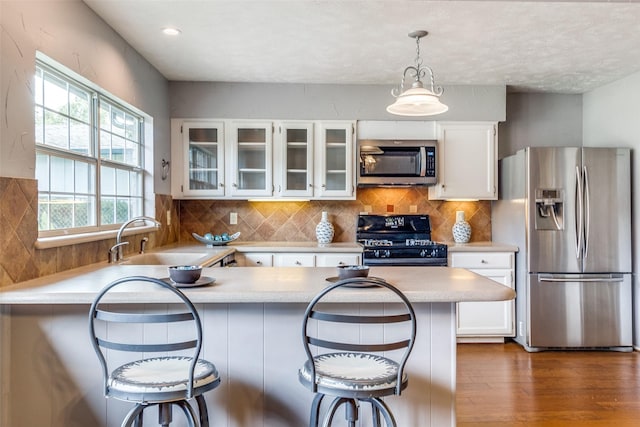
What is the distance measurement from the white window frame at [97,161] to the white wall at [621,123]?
412 cm

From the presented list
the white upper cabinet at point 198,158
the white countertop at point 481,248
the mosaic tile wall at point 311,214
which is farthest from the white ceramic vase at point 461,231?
the white upper cabinet at point 198,158

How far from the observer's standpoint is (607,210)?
11.9ft

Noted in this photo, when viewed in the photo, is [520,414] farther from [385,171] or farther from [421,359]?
[385,171]

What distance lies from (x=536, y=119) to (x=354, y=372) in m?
3.89

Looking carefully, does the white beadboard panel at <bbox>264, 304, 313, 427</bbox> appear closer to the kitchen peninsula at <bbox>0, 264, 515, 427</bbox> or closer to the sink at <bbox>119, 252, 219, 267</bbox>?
the kitchen peninsula at <bbox>0, 264, 515, 427</bbox>

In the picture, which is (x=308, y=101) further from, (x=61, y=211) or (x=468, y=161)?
(x=61, y=211)

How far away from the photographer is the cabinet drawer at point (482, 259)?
12.5 ft

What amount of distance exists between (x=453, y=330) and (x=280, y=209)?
2.69 metres

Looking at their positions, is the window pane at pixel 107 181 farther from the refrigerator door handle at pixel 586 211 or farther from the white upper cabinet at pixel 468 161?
the refrigerator door handle at pixel 586 211

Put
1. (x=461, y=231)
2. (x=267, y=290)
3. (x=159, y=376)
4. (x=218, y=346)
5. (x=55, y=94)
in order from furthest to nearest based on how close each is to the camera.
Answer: (x=461, y=231), (x=55, y=94), (x=218, y=346), (x=267, y=290), (x=159, y=376)

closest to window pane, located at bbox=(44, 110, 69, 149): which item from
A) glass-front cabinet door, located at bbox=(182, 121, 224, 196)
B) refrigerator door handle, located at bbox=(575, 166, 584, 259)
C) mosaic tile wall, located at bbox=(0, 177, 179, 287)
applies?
mosaic tile wall, located at bbox=(0, 177, 179, 287)

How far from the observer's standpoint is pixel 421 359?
1.90 meters

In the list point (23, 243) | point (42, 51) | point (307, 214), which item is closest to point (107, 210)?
point (23, 243)

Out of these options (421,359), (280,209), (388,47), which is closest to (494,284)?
(421,359)
